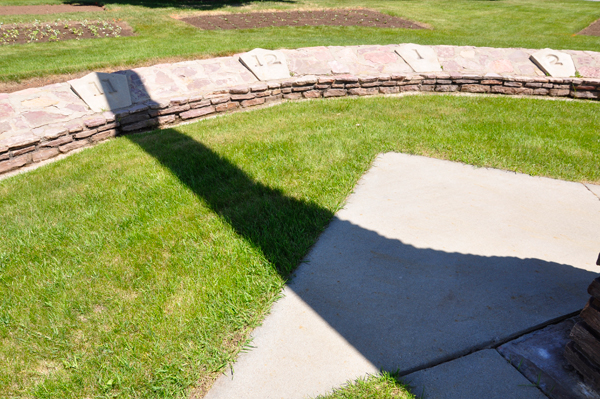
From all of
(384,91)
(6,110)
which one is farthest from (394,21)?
(6,110)

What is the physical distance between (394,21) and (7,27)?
11.5 m

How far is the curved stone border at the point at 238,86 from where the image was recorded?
505 cm

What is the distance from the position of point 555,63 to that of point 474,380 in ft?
25.1

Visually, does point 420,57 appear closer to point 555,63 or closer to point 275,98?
point 555,63

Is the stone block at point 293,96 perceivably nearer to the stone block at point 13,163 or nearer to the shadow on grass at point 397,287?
the shadow on grass at point 397,287

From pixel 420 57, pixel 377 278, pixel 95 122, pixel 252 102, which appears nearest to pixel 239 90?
pixel 252 102

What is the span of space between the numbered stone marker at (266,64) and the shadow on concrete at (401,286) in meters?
3.86

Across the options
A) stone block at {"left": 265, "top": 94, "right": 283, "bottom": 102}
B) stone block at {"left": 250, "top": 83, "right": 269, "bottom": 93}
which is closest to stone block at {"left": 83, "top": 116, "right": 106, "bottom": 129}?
stone block at {"left": 250, "top": 83, "right": 269, "bottom": 93}

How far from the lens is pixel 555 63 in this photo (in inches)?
299

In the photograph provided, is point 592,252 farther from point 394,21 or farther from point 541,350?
point 394,21

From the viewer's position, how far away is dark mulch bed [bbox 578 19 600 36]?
1301 cm

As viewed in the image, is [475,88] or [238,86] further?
[475,88]

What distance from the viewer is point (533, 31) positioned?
13.0 metres

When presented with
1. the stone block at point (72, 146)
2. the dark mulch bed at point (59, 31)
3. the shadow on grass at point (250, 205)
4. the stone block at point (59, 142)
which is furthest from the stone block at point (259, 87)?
the dark mulch bed at point (59, 31)
